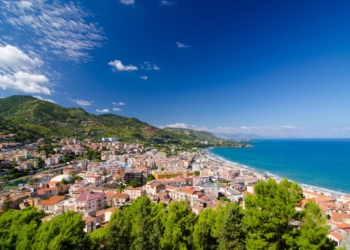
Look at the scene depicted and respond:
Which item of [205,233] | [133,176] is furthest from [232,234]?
[133,176]

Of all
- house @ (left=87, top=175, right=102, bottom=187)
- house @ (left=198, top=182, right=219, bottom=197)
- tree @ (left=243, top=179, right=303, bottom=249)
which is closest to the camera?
tree @ (left=243, top=179, right=303, bottom=249)

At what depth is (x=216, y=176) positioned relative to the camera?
5131cm

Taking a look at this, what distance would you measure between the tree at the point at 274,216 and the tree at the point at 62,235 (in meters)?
9.83

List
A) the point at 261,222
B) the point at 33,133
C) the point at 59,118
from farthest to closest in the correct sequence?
the point at 59,118, the point at 33,133, the point at 261,222

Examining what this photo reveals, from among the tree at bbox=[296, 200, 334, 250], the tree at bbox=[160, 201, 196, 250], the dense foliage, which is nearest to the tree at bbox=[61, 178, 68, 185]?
the dense foliage

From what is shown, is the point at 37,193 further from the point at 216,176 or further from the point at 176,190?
the point at 216,176

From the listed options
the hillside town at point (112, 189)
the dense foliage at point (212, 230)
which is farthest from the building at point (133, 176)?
the dense foliage at point (212, 230)

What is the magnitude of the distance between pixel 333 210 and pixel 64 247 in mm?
32973

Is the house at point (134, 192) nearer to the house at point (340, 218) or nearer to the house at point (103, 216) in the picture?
the house at point (103, 216)

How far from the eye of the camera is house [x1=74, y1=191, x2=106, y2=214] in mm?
25141

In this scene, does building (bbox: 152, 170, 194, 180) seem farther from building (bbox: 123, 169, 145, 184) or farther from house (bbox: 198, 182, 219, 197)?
house (bbox: 198, 182, 219, 197)

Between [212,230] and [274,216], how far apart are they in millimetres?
6118

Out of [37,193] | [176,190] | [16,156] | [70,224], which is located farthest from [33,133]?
[70,224]

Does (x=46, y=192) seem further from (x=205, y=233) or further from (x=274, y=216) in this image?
(x=274, y=216)
